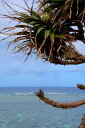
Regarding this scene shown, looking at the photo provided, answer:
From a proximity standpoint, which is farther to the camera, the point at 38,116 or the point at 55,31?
the point at 38,116

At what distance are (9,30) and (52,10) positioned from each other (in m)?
1.34

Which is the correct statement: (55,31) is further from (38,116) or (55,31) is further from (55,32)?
(38,116)

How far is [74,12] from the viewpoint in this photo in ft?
28.9

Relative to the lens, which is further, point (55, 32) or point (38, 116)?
point (38, 116)

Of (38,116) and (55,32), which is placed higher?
(55,32)

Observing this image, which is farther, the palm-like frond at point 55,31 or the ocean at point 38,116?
the ocean at point 38,116

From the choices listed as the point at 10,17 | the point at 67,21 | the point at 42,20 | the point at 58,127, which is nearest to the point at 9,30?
the point at 10,17

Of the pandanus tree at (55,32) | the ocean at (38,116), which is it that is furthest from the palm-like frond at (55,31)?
the ocean at (38,116)

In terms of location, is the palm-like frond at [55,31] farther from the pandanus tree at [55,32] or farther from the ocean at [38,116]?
the ocean at [38,116]

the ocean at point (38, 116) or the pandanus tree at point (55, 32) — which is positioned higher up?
the pandanus tree at point (55, 32)

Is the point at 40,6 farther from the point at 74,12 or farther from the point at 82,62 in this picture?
the point at 82,62

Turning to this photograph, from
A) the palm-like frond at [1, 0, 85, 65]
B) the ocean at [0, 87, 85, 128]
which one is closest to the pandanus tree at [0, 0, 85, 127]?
the palm-like frond at [1, 0, 85, 65]

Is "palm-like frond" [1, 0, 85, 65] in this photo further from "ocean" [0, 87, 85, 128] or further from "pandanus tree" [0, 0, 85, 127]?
"ocean" [0, 87, 85, 128]

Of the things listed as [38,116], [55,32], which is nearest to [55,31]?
[55,32]
